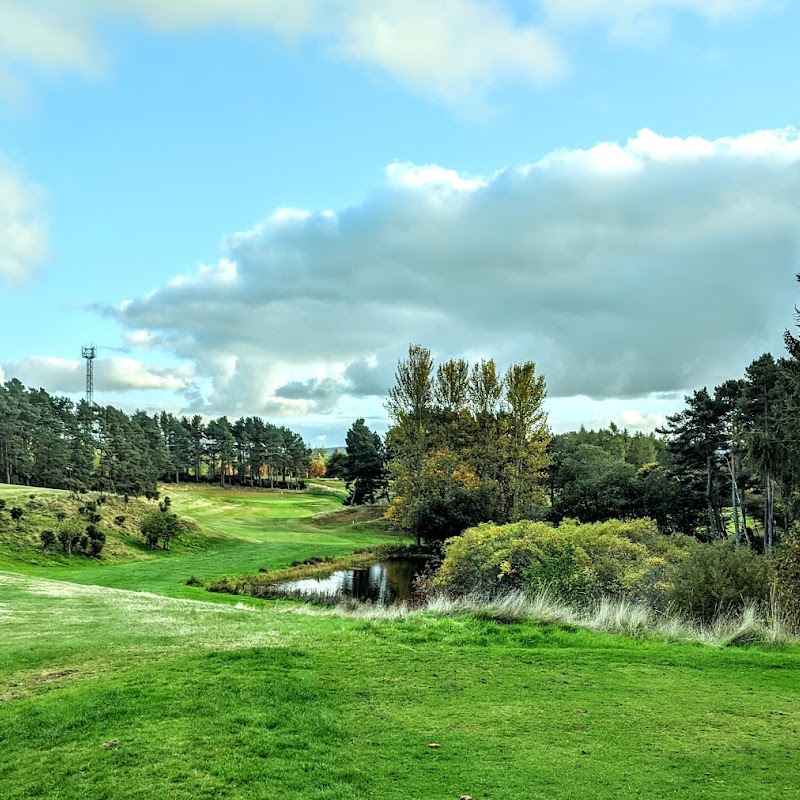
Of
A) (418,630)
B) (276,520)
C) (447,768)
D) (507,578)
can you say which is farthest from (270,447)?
(447,768)

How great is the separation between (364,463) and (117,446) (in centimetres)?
3170

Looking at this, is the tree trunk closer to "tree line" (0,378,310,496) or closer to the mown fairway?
the mown fairway

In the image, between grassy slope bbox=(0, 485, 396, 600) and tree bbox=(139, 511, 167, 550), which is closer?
grassy slope bbox=(0, 485, 396, 600)

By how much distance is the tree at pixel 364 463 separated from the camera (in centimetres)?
8425

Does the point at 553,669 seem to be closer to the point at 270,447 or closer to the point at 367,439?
the point at 367,439

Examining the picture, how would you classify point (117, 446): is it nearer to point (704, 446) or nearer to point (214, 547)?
point (214, 547)

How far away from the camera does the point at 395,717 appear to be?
7758 millimetres

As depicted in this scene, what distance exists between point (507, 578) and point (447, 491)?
2796cm

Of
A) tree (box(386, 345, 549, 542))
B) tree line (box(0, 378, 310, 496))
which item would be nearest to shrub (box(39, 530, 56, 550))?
tree line (box(0, 378, 310, 496))

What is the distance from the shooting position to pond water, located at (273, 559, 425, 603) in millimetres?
34278

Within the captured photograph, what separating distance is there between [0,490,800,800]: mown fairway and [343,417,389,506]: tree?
2764 inches

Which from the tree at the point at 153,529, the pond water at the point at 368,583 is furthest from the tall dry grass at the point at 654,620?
the tree at the point at 153,529

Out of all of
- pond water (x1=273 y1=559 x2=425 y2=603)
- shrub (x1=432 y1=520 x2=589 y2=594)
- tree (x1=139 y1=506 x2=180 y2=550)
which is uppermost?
shrub (x1=432 y1=520 x2=589 y2=594)

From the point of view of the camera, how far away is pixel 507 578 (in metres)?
22.0
